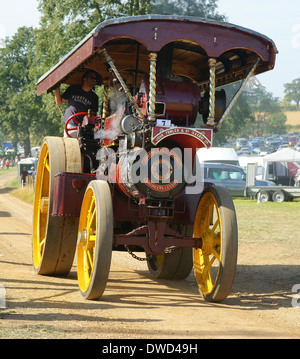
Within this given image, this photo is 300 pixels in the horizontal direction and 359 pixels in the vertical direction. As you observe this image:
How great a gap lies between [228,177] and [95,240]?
1962cm

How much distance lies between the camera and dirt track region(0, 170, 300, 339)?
4.39m

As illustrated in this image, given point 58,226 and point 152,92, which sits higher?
point 152,92

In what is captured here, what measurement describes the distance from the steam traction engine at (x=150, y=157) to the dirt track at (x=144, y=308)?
0.28m

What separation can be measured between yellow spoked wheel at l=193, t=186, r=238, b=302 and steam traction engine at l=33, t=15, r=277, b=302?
0.03 ft

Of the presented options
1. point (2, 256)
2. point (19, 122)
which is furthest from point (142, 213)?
point (19, 122)

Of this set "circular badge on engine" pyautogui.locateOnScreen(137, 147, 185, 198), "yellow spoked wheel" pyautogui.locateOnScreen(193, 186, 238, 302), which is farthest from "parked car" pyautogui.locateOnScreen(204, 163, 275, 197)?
"circular badge on engine" pyautogui.locateOnScreen(137, 147, 185, 198)

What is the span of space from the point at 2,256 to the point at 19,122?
40087 millimetres

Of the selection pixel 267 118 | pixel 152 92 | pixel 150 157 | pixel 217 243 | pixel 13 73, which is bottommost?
pixel 217 243

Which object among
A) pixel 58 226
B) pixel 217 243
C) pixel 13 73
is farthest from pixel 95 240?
pixel 13 73

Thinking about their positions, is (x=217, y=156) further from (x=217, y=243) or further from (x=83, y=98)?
(x=217, y=243)

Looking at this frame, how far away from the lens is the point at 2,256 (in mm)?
8695

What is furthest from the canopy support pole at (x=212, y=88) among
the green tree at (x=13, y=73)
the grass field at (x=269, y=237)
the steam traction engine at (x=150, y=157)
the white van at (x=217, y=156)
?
the green tree at (x=13, y=73)

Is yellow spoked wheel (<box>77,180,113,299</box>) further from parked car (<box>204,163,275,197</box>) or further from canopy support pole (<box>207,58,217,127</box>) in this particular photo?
parked car (<box>204,163,275,197</box>)

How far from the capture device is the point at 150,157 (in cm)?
548
